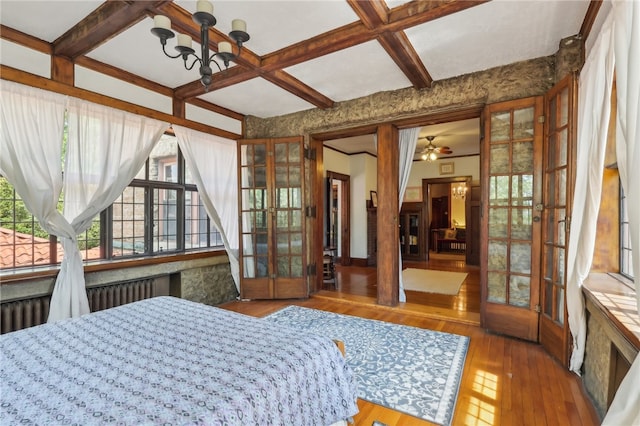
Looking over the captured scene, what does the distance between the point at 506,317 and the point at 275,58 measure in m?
3.45

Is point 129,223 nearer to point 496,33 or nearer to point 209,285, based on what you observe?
point 209,285

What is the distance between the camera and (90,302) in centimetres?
299

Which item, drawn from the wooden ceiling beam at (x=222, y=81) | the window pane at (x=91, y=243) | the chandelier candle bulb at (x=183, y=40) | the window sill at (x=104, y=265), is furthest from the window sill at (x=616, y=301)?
the window pane at (x=91, y=243)

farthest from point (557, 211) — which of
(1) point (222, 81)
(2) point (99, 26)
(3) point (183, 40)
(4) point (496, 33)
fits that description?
(2) point (99, 26)

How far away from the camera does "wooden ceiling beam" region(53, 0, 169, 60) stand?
206 centimetres

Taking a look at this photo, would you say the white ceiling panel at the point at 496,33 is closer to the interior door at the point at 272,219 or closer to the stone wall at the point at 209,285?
the interior door at the point at 272,219

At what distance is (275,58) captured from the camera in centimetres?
280

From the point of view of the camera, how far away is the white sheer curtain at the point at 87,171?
2.70m

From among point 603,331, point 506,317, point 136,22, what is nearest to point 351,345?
point 506,317

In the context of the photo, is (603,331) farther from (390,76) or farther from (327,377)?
(390,76)

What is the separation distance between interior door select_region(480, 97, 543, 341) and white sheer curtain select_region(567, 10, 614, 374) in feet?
1.95

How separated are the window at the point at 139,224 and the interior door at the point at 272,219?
26.7 inches

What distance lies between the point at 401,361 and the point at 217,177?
10.7 ft

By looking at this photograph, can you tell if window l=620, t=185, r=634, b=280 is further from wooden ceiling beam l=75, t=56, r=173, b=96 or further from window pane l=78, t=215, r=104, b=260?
window pane l=78, t=215, r=104, b=260
